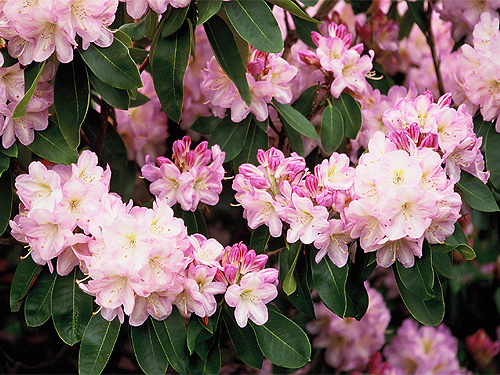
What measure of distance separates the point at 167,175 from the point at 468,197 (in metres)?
0.62

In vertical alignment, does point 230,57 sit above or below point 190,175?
above

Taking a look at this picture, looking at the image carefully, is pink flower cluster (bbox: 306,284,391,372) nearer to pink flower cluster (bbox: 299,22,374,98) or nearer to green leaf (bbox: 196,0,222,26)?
pink flower cluster (bbox: 299,22,374,98)

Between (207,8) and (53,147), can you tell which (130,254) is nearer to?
(53,147)

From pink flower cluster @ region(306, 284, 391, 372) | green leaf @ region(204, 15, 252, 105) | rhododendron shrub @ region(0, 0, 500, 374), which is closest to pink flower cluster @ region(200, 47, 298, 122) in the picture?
rhododendron shrub @ region(0, 0, 500, 374)

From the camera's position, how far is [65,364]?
1.89 metres

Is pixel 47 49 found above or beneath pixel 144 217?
above

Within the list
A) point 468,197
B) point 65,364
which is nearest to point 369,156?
point 468,197

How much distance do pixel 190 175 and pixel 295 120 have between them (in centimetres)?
28

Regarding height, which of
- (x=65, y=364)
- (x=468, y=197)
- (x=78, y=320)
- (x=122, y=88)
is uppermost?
(x=122, y=88)

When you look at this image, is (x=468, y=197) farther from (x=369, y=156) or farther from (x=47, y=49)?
(x=47, y=49)

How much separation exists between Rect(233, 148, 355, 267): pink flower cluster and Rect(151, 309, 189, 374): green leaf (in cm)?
24

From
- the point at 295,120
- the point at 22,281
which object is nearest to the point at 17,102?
the point at 22,281

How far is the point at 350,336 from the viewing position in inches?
79.2

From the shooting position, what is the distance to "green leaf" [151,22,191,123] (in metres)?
1.20
